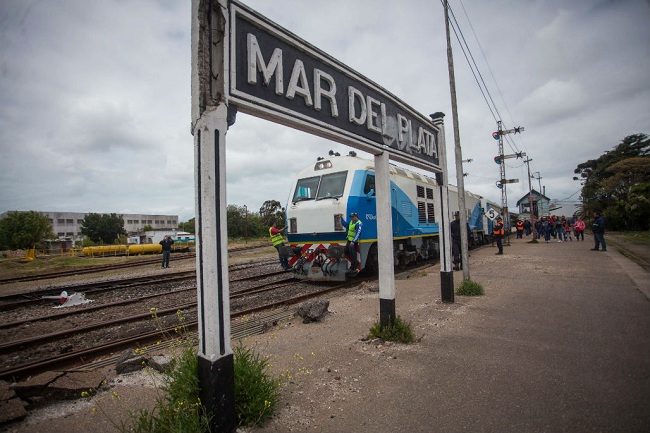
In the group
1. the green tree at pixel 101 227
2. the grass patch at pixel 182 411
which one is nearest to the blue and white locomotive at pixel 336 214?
the grass patch at pixel 182 411

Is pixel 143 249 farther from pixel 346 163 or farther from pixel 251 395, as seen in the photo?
pixel 251 395

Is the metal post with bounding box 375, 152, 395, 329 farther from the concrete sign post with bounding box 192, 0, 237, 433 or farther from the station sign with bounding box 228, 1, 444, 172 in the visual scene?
the concrete sign post with bounding box 192, 0, 237, 433

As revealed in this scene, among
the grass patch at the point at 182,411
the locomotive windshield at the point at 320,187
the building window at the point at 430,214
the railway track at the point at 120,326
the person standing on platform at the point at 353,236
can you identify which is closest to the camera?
the grass patch at the point at 182,411

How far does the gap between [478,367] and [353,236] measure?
465cm

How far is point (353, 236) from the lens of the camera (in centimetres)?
788

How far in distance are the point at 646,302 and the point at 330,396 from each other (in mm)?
5950

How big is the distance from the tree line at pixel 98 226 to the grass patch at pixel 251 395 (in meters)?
31.5

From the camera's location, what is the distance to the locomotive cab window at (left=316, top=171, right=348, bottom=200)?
8.61 metres

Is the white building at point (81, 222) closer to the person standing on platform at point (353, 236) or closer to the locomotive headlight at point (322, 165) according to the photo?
the locomotive headlight at point (322, 165)

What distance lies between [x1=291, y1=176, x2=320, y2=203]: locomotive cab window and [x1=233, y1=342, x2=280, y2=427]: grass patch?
660cm

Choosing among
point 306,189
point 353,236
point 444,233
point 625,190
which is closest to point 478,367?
point 444,233

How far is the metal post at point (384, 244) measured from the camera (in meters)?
4.48

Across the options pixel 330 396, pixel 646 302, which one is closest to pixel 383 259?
pixel 330 396

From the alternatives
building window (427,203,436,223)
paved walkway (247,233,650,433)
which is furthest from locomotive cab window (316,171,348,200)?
building window (427,203,436,223)
